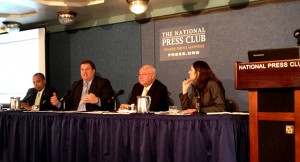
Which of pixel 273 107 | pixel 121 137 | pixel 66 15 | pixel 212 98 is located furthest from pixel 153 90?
pixel 66 15

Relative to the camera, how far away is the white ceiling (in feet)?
14.5

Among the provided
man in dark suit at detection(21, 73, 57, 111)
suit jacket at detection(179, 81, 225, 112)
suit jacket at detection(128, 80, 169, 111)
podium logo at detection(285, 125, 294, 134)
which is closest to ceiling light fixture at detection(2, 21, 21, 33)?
man in dark suit at detection(21, 73, 57, 111)

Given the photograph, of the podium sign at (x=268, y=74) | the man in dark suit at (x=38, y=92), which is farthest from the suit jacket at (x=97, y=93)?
the podium sign at (x=268, y=74)

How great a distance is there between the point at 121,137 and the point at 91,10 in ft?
9.28

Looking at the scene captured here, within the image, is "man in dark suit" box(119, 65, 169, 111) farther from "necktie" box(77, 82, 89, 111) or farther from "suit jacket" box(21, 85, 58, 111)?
"suit jacket" box(21, 85, 58, 111)

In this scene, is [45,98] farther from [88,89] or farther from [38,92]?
[88,89]

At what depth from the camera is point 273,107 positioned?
1920 millimetres

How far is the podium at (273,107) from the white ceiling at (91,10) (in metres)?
2.34

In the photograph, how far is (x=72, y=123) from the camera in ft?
9.00

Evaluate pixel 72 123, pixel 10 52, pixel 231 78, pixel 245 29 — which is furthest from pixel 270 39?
pixel 10 52

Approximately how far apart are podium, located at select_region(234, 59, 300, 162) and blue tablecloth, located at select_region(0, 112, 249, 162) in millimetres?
218

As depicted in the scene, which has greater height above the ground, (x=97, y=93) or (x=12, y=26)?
(x=12, y=26)

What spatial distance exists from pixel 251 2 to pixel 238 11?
7.3 inches

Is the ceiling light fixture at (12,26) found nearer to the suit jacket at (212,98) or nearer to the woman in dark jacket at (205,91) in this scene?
the woman in dark jacket at (205,91)
